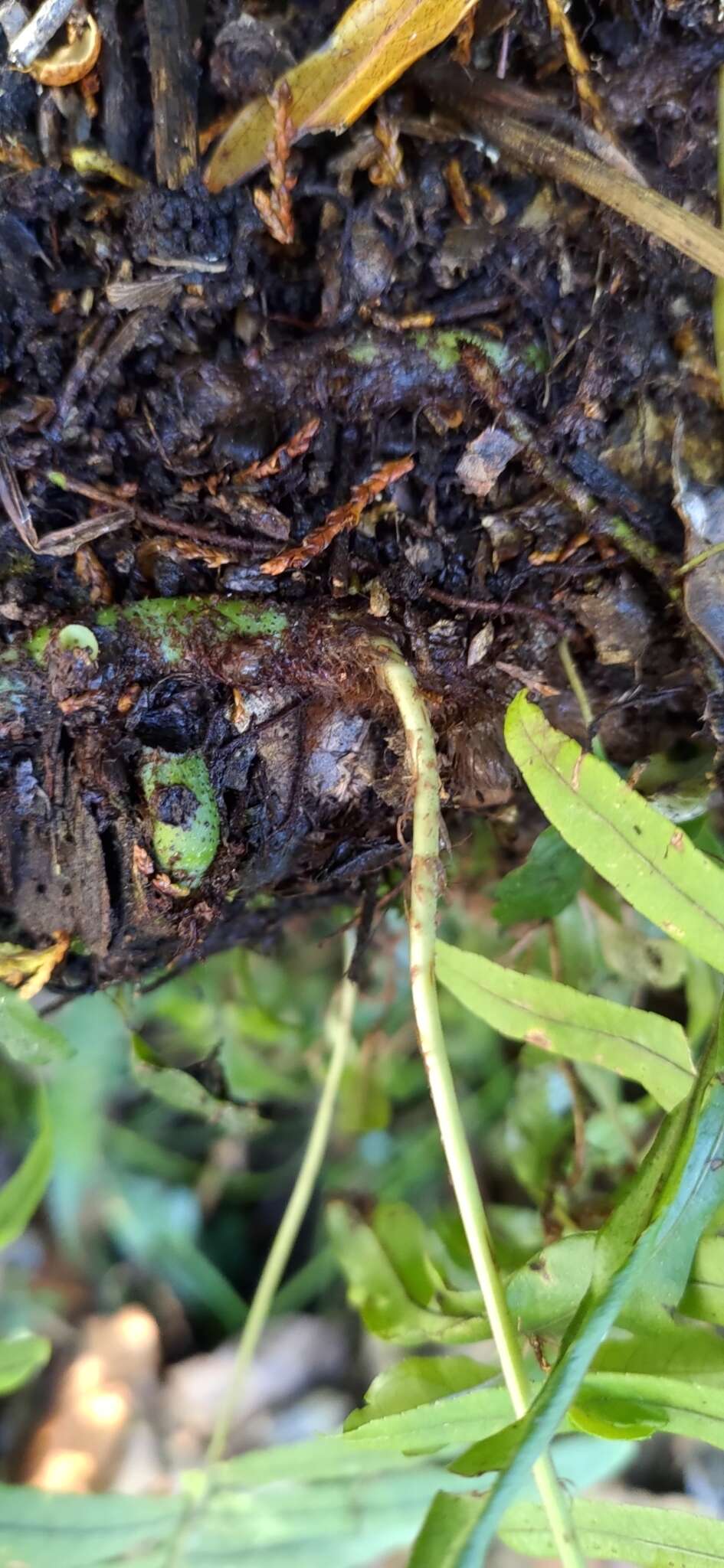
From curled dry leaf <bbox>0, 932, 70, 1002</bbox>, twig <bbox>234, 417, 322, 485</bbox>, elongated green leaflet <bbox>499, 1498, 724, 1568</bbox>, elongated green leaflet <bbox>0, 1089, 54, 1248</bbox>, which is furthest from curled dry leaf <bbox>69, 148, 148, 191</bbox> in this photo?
elongated green leaflet <bbox>499, 1498, 724, 1568</bbox>

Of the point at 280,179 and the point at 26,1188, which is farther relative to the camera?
the point at 26,1188

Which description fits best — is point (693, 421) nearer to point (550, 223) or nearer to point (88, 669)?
point (550, 223)

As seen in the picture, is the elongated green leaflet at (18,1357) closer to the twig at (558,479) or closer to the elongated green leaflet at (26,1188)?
the elongated green leaflet at (26,1188)

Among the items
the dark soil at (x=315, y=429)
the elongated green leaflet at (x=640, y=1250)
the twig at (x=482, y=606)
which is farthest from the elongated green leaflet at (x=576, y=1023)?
the twig at (x=482, y=606)

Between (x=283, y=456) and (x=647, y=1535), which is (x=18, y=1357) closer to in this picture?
(x=647, y=1535)

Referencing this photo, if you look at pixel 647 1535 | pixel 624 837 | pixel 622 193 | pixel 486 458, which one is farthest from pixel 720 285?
pixel 647 1535

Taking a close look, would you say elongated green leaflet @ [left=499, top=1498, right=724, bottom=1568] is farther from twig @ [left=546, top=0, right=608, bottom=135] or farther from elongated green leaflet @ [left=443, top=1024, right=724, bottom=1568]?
twig @ [left=546, top=0, right=608, bottom=135]

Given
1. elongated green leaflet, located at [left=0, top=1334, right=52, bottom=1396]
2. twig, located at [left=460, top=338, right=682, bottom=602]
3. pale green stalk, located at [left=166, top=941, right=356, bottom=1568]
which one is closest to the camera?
twig, located at [left=460, top=338, right=682, bottom=602]
